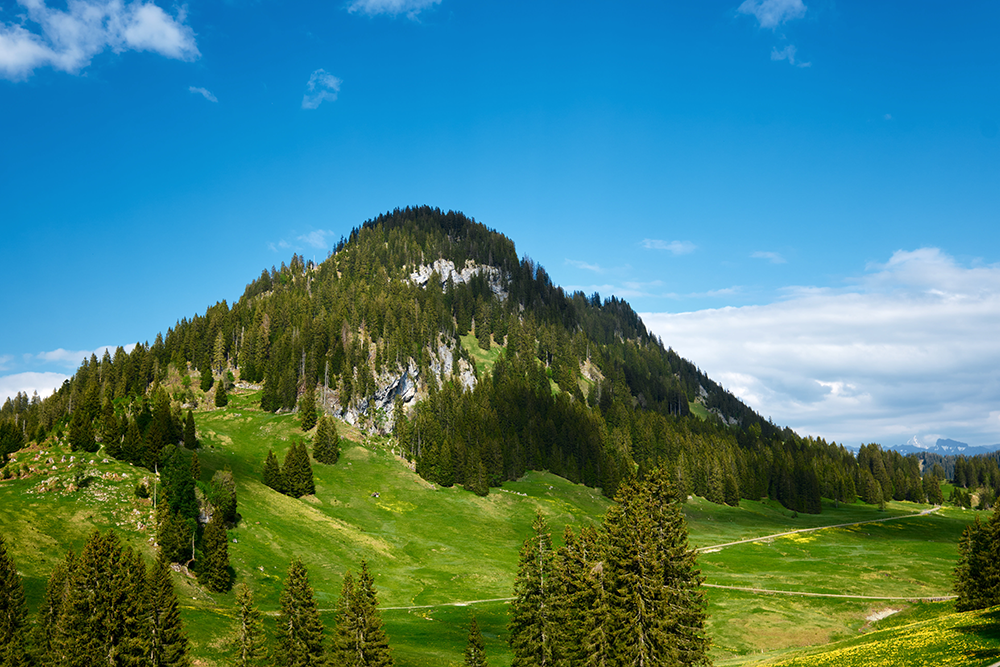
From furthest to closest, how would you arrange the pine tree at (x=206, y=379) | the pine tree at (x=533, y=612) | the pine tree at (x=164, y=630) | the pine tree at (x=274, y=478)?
the pine tree at (x=206, y=379)
the pine tree at (x=274, y=478)
the pine tree at (x=164, y=630)
the pine tree at (x=533, y=612)

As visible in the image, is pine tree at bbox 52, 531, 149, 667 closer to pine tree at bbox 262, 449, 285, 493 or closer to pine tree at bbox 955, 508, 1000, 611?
pine tree at bbox 955, 508, 1000, 611

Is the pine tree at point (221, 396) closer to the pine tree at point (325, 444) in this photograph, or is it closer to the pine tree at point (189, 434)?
the pine tree at point (325, 444)

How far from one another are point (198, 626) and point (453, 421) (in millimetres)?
135068

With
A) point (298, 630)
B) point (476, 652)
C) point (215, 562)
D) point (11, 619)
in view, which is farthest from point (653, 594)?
point (215, 562)

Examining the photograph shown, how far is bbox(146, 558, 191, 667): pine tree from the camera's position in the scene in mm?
A: 43750

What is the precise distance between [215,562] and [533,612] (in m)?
52.8

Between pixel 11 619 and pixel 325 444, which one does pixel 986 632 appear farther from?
pixel 325 444

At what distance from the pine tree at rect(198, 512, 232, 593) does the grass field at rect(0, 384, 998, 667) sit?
1834 millimetres

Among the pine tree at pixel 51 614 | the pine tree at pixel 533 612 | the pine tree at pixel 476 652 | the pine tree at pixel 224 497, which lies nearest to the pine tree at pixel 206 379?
the pine tree at pixel 224 497

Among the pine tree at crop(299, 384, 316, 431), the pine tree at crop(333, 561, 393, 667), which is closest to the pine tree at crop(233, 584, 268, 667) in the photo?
the pine tree at crop(333, 561, 393, 667)

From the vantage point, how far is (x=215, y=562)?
76.6m

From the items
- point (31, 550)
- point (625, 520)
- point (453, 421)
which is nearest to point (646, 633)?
point (625, 520)

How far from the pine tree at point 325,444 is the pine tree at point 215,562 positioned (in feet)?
232

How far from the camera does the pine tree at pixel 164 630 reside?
43750 millimetres
